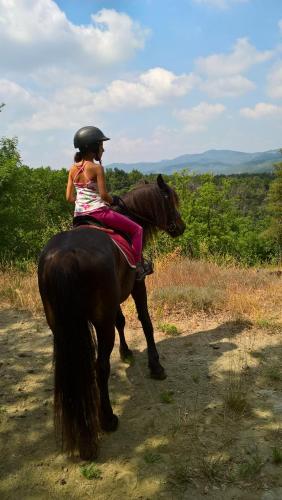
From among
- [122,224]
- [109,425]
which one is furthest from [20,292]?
Answer: [109,425]

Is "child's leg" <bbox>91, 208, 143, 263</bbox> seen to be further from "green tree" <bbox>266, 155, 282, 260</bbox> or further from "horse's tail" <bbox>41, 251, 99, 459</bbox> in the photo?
"green tree" <bbox>266, 155, 282, 260</bbox>

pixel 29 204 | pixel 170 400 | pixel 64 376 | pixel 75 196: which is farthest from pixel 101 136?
pixel 29 204

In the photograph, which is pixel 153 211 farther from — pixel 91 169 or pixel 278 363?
pixel 278 363

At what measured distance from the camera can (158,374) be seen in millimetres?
4840

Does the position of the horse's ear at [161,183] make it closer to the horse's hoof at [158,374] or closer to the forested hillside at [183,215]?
the horse's hoof at [158,374]

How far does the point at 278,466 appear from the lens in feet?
10.5

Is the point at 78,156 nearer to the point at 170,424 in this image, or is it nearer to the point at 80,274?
the point at 80,274

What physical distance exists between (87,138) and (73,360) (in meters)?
2.21

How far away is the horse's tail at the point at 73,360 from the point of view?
3.15 metres

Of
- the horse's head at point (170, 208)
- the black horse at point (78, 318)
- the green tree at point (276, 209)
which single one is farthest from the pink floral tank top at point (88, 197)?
the green tree at point (276, 209)

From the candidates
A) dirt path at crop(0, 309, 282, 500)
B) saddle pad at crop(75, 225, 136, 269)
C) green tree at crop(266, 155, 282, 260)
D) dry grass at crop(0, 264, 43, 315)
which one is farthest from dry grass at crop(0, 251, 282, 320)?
green tree at crop(266, 155, 282, 260)

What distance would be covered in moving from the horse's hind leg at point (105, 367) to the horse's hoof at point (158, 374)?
3.74 feet

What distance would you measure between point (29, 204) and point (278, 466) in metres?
22.7

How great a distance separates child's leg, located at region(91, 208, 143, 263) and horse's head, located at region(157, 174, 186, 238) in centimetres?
94
